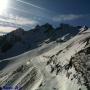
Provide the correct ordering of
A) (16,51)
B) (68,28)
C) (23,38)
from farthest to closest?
(23,38) → (68,28) → (16,51)

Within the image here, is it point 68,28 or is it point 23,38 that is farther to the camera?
point 23,38

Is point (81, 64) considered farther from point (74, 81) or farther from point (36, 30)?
point (36, 30)

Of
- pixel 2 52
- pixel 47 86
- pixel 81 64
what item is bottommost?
pixel 2 52

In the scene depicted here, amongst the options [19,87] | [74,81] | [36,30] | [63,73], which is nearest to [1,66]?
[19,87]

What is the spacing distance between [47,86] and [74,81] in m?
5.23

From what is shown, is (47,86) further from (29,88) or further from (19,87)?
(19,87)

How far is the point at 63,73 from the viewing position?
33.2 m

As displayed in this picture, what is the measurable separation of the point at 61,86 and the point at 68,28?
111595 mm

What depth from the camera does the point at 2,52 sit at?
5221 inches

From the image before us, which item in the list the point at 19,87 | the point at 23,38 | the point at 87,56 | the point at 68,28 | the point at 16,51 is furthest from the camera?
the point at 23,38

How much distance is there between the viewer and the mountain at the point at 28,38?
126438 mm

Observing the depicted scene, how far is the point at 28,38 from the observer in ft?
490

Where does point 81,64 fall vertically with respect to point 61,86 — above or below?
above

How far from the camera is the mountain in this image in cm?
12644
